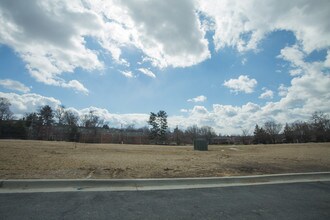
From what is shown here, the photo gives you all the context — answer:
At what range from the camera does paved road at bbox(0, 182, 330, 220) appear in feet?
15.3

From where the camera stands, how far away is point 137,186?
6961mm

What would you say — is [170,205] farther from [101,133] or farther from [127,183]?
[101,133]

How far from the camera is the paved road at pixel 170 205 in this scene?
4672 mm

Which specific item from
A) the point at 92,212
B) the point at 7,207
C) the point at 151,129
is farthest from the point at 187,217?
the point at 151,129

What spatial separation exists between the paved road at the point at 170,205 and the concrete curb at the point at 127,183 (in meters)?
0.52

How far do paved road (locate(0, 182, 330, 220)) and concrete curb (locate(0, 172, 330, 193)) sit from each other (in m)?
0.52

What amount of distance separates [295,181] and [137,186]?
5.31 metres

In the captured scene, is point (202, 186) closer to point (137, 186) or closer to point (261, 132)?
point (137, 186)

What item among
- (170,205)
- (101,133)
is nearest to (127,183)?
(170,205)

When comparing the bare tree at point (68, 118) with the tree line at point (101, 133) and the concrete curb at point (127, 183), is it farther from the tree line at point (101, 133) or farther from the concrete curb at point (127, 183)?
the concrete curb at point (127, 183)

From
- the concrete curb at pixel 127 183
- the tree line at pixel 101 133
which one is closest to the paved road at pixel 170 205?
the concrete curb at pixel 127 183

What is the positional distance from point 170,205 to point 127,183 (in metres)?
2.02

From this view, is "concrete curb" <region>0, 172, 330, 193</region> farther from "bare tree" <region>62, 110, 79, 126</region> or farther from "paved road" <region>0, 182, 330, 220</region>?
"bare tree" <region>62, 110, 79, 126</region>

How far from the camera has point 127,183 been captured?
7.02 meters
